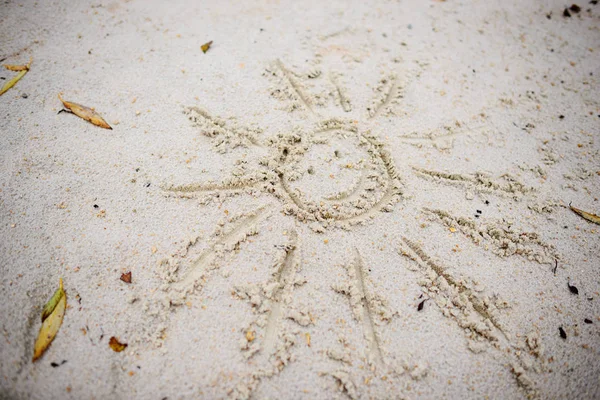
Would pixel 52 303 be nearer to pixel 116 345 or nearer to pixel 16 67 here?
pixel 116 345

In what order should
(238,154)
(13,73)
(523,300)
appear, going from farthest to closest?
1. (13,73)
2. (238,154)
3. (523,300)

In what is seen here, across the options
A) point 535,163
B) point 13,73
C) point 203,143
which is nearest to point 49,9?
point 13,73

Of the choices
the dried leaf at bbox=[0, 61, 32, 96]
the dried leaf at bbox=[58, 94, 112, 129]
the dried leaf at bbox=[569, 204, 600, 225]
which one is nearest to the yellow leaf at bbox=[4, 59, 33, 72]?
the dried leaf at bbox=[0, 61, 32, 96]

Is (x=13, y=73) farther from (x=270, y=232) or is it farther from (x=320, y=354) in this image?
(x=320, y=354)

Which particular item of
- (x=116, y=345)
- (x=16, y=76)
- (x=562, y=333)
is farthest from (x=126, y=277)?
(x=562, y=333)

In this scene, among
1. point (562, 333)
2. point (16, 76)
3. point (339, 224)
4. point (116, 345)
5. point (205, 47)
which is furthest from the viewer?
point (205, 47)
